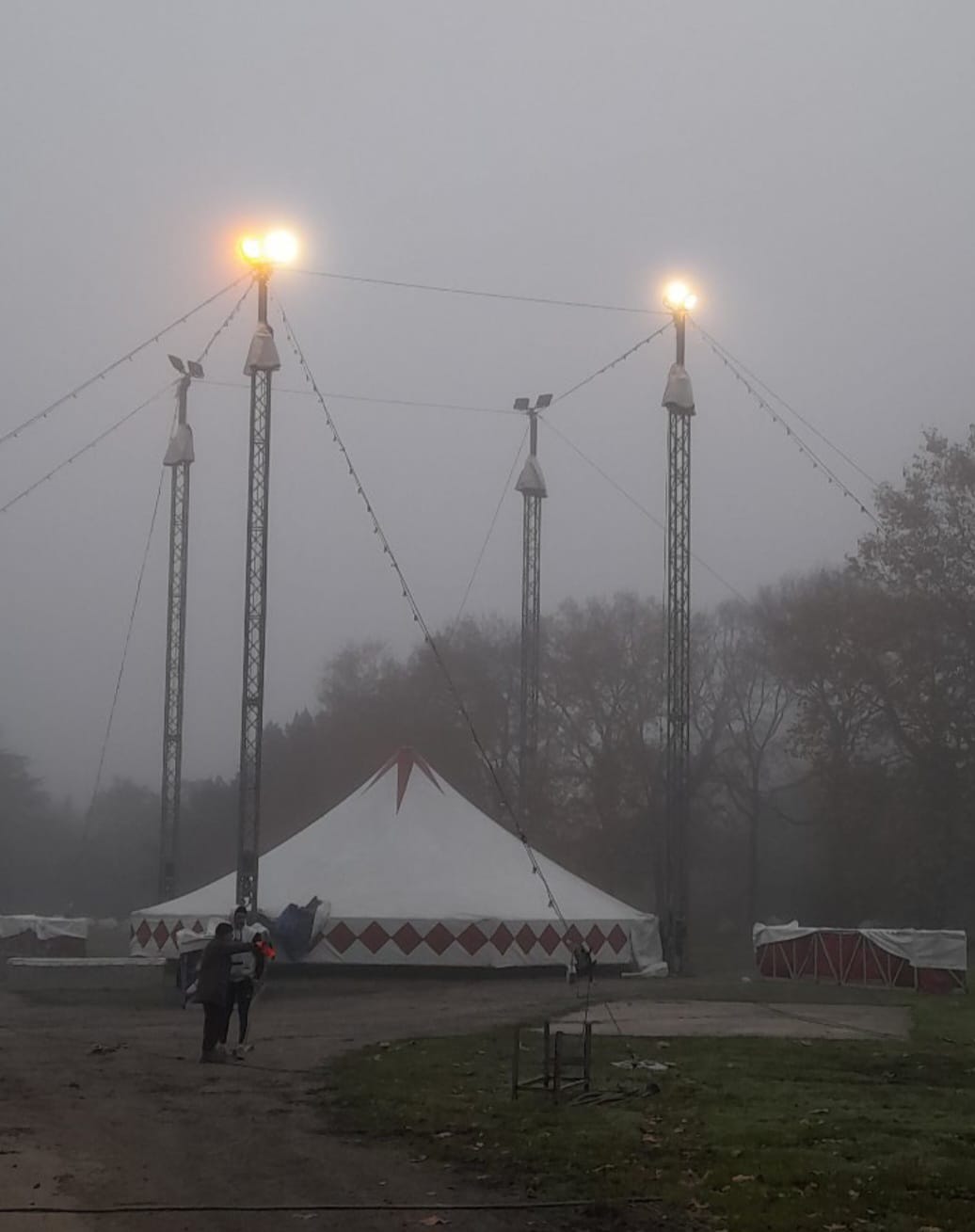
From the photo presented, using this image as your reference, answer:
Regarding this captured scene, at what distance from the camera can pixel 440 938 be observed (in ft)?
81.5

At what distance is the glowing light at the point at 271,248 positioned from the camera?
72.8 feet

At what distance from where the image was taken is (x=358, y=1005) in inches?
736

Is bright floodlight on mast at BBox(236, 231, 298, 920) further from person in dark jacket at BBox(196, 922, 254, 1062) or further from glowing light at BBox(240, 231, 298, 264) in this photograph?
person in dark jacket at BBox(196, 922, 254, 1062)

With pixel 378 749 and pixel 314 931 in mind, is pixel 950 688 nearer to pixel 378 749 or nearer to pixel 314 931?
pixel 314 931

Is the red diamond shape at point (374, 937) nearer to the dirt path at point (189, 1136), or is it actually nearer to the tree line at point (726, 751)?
the dirt path at point (189, 1136)

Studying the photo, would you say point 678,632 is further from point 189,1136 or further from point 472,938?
point 189,1136

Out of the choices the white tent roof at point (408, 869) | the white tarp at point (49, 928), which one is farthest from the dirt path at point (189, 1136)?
the white tarp at point (49, 928)

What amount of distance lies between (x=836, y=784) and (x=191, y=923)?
17.6m

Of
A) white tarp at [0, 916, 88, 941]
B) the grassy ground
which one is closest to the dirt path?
the grassy ground

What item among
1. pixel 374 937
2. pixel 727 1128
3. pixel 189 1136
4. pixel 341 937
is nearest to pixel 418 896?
pixel 374 937

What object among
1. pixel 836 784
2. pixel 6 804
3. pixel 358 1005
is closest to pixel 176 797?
pixel 358 1005

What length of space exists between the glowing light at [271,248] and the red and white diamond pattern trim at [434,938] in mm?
10535

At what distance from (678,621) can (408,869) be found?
21.1 ft

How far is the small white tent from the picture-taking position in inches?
975
